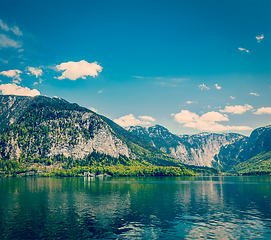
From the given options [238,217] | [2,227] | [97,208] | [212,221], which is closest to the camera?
[2,227]

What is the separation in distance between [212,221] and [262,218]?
1326 centimetres

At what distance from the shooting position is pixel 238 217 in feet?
191

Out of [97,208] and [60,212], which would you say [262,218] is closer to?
[97,208]

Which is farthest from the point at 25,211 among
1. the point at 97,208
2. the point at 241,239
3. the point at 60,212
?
the point at 241,239

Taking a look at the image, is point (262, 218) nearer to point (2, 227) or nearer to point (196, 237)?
point (196, 237)

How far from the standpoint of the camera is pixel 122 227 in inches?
1901

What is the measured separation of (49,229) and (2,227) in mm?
10383

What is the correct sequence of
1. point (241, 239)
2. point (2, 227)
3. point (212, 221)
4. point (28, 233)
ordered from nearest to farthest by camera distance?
point (241, 239) → point (28, 233) → point (2, 227) → point (212, 221)

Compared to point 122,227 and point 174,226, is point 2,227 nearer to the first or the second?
point 122,227

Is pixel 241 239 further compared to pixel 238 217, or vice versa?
pixel 238 217

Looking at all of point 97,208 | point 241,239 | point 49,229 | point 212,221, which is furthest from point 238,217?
point 49,229

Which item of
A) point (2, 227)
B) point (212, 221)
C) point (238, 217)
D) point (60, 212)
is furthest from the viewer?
point (60, 212)

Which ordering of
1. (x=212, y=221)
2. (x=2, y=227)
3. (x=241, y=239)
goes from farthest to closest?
(x=212, y=221) < (x=2, y=227) < (x=241, y=239)

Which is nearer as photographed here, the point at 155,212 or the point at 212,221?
the point at 212,221
